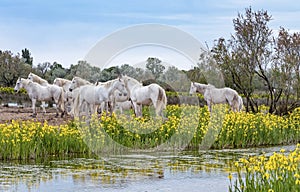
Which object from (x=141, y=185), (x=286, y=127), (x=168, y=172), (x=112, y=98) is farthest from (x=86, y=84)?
(x=141, y=185)

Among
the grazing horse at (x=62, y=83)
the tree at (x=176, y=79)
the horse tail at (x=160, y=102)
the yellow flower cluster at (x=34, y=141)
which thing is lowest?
the yellow flower cluster at (x=34, y=141)

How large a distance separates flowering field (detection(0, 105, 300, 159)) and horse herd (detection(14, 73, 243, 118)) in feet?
7.18

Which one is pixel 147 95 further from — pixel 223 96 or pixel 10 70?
pixel 10 70

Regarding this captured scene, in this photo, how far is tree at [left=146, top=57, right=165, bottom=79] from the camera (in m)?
23.1

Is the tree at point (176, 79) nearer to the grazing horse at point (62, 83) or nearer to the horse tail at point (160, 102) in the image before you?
the grazing horse at point (62, 83)

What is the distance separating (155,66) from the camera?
953 inches

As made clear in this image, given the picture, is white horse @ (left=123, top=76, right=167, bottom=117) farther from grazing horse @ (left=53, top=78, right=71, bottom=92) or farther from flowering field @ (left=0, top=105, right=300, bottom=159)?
grazing horse @ (left=53, top=78, right=71, bottom=92)

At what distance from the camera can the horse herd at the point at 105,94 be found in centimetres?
2002

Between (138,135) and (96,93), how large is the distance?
4.95 m

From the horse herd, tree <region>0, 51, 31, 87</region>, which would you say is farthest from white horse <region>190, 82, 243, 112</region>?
tree <region>0, 51, 31, 87</region>

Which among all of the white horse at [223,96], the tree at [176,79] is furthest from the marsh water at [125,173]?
the tree at [176,79]

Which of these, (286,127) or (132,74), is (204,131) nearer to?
(286,127)

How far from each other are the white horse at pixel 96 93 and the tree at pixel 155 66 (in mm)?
3316

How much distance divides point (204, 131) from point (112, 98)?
613 cm
